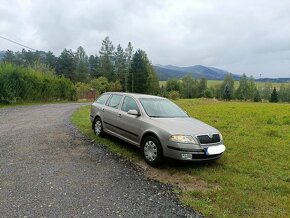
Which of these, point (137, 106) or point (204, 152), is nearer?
point (204, 152)

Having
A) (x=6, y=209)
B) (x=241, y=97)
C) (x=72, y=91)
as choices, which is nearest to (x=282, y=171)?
(x=6, y=209)

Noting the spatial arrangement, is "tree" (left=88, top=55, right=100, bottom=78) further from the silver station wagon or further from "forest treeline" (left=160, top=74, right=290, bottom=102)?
the silver station wagon

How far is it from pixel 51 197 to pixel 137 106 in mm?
3535

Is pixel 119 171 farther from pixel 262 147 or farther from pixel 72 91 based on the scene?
pixel 72 91

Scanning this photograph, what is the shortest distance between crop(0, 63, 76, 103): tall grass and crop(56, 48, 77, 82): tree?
39.3 m

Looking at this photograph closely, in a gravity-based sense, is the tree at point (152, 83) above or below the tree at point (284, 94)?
above

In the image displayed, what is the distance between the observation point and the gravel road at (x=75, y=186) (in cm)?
407

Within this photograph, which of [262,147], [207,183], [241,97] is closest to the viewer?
[207,183]

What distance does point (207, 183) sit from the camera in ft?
17.6

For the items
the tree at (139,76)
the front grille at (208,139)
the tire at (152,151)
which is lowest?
the tire at (152,151)

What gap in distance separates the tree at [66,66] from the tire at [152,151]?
6849cm

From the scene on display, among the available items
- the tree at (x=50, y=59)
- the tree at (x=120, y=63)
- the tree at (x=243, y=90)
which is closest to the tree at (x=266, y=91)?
the tree at (x=243, y=90)

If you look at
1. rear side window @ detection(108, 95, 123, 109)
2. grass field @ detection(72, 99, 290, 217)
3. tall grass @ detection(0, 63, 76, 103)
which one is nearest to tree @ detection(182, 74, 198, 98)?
tall grass @ detection(0, 63, 76, 103)

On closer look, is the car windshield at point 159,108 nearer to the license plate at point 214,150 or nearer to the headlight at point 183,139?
the headlight at point 183,139
